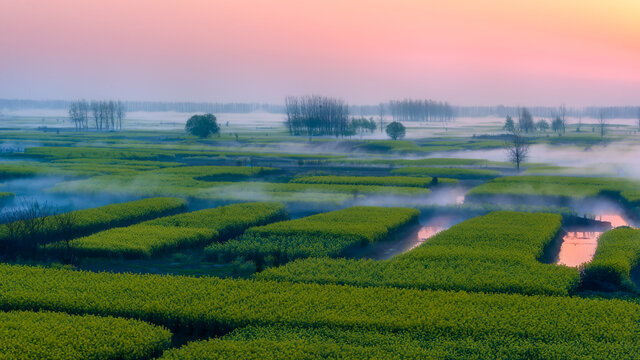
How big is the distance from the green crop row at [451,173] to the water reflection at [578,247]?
75.4 feet

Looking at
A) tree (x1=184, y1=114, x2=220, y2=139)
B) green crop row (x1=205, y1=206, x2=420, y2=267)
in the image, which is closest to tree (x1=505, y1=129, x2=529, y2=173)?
green crop row (x1=205, y1=206, x2=420, y2=267)

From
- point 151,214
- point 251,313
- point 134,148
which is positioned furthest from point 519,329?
point 134,148

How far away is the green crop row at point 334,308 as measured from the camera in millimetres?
17656

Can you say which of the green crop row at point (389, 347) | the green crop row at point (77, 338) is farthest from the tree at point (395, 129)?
the green crop row at point (77, 338)

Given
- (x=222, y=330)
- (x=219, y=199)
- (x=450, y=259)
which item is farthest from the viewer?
(x=219, y=199)

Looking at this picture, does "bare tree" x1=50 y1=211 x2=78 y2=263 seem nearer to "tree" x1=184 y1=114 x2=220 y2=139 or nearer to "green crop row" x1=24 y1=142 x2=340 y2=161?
"green crop row" x1=24 y1=142 x2=340 y2=161

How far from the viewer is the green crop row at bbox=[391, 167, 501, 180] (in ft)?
202

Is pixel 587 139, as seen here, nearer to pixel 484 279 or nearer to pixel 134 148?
pixel 134 148

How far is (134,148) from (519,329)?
279ft

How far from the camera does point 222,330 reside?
18.9 meters

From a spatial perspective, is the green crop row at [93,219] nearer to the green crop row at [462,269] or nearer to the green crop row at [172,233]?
the green crop row at [172,233]

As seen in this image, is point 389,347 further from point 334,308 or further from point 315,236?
point 315,236

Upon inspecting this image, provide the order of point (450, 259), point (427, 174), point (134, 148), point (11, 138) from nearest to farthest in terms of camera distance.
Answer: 1. point (450, 259)
2. point (427, 174)
3. point (134, 148)
4. point (11, 138)

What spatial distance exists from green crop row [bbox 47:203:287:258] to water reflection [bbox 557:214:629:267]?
16070 mm
